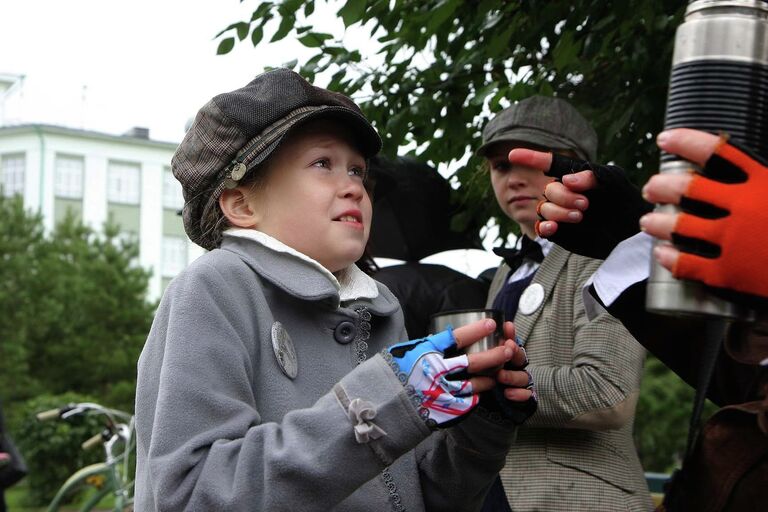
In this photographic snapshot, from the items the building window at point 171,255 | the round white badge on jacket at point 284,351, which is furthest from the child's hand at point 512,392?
the building window at point 171,255

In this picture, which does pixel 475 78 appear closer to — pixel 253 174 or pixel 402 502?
pixel 253 174

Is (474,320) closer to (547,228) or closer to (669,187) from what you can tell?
(547,228)

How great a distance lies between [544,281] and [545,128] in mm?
668

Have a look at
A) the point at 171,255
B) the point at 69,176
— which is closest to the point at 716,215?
the point at 171,255

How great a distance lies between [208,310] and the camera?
2186 mm

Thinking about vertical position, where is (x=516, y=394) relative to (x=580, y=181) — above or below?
below

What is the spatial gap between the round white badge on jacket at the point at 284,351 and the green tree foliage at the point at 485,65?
240 cm

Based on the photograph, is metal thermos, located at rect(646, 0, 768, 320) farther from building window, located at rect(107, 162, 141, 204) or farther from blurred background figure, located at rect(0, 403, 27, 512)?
building window, located at rect(107, 162, 141, 204)

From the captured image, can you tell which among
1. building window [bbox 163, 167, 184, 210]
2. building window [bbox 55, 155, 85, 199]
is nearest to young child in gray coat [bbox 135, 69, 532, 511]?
building window [bbox 163, 167, 184, 210]

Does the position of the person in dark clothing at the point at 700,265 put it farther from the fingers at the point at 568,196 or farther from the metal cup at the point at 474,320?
the metal cup at the point at 474,320

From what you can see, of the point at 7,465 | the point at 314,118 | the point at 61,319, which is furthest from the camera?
the point at 61,319

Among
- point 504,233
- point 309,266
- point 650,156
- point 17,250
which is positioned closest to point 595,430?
point 309,266

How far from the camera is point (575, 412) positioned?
3.36 metres

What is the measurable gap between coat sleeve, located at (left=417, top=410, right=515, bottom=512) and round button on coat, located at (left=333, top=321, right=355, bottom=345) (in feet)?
0.92
